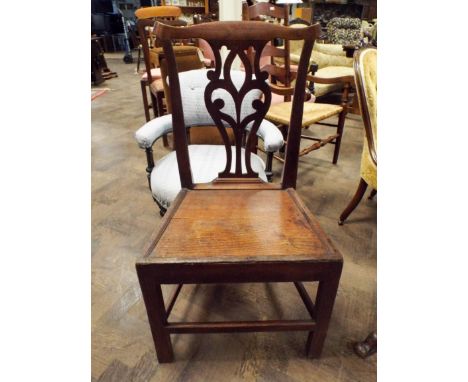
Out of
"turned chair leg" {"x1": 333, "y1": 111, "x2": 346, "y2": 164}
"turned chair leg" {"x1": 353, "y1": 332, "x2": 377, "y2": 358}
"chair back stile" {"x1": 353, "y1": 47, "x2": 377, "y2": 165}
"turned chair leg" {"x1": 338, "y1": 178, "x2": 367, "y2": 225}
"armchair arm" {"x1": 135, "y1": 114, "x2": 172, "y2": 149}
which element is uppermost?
"chair back stile" {"x1": 353, "y1": 47, "x2": 377, "y2": 165}

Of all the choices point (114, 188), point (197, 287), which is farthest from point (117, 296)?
point (114, 188)

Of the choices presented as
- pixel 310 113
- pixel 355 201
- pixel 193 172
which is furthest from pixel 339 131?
pixel 193 172

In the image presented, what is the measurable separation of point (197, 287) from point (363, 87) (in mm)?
1234

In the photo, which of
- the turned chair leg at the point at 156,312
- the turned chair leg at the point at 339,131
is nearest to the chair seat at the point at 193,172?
the turned chair leg at the point at 156,312

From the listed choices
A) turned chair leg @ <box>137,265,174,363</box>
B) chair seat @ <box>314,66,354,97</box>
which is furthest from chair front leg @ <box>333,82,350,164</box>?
turned chair leg @ <box>137,265,174,363</box>

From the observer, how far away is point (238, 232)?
0.92 m

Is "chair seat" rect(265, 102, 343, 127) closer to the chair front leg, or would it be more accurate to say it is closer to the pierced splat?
the chair front leg

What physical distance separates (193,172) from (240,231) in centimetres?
51

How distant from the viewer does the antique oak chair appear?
0.82m

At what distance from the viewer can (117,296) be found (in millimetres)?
1366

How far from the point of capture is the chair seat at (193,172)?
1258mm

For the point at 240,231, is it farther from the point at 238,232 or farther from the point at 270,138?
the point at 270,138

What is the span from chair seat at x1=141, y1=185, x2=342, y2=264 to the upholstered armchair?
17cm

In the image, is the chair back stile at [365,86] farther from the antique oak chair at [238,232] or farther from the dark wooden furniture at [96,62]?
the dark wooden furniture at [96,62]
